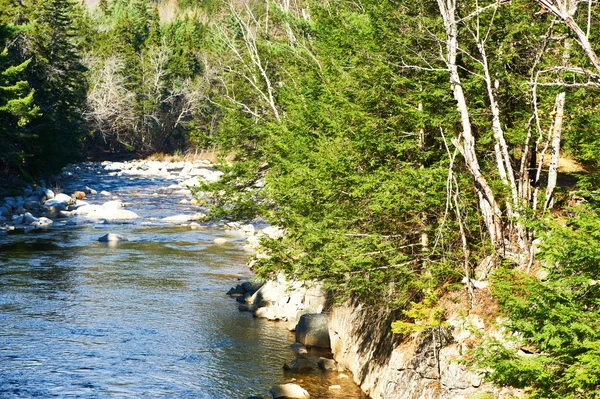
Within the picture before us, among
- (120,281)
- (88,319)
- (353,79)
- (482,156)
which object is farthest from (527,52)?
(120,281)

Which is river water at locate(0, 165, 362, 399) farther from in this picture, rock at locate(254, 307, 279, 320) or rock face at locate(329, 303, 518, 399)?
rock face at locate(329, 303, 518, 399)

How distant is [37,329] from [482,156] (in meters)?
11.2

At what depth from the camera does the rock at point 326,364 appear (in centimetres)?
1449

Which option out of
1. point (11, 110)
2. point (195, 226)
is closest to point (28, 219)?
point (11, 110)

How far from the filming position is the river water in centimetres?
1333

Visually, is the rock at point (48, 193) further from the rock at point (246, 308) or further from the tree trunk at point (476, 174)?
the tree trunk at point (476, 174)

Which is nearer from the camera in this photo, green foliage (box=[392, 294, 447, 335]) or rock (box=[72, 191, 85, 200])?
green foliage (box=[392, 294, 447, 335])

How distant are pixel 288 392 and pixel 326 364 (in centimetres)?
205

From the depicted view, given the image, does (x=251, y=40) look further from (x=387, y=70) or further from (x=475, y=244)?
(x=475, y=244)

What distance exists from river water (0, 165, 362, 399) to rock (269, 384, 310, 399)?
48 cm

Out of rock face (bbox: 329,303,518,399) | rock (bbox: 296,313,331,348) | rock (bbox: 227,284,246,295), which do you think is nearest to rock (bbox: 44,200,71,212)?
rock (bbox: 227,284,246,295)

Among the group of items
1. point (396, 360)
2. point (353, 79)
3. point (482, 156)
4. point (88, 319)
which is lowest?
point (88, 319)

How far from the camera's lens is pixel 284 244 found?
13836mm

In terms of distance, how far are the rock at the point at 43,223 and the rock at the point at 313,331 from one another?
18737mm
